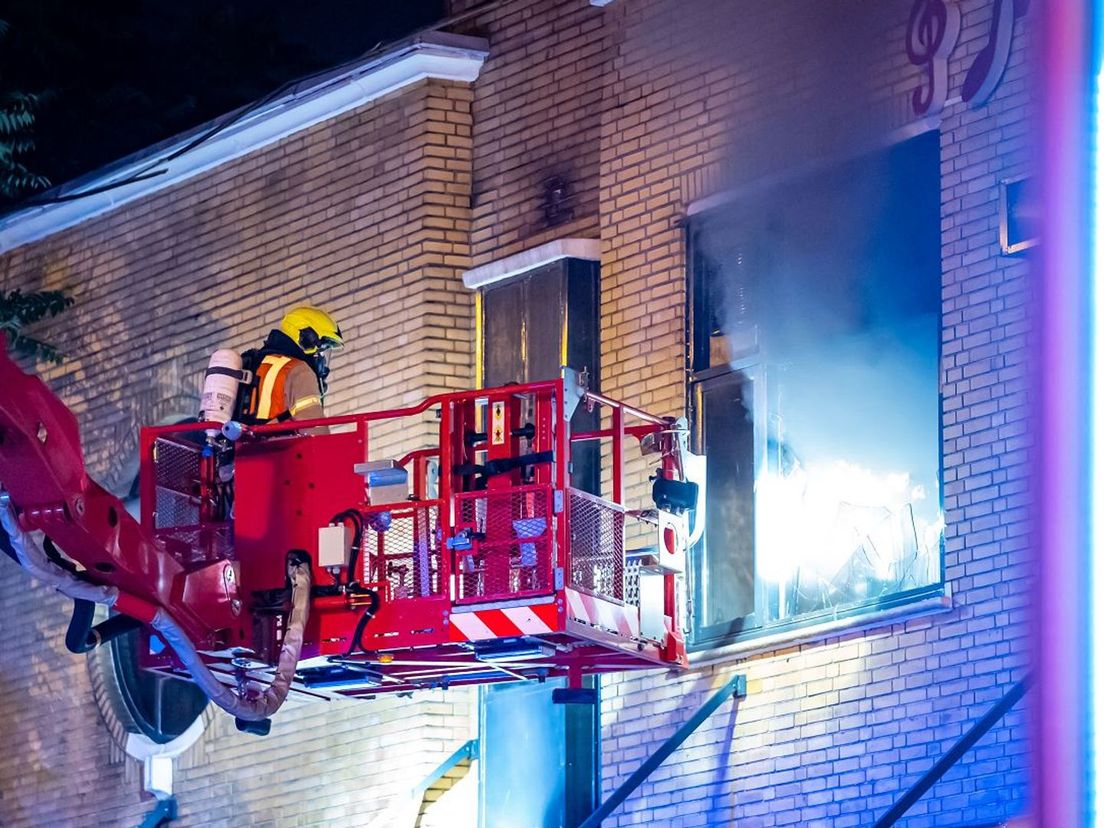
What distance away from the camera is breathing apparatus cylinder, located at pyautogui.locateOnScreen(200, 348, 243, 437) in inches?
484

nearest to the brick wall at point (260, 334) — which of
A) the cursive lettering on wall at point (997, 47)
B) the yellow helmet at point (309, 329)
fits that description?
the yellow helmet at point (309, 329)

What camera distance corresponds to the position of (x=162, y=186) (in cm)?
1888

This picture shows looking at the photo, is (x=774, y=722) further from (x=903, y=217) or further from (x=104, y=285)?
(x=104, y=285)

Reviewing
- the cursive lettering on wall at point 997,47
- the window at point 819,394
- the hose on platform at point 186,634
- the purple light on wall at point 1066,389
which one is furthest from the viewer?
the window at point 819,394

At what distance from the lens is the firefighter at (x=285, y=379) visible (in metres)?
12.4

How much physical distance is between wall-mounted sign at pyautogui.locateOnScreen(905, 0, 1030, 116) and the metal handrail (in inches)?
132

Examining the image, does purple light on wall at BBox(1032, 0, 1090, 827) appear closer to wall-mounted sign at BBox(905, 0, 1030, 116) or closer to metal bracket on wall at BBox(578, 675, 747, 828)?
wall-mounted sign at BBox(905, 0, 1030, 116)

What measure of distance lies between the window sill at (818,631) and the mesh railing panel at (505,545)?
2.15 meters

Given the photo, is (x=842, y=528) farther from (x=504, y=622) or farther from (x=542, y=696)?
(x=542, y=696)

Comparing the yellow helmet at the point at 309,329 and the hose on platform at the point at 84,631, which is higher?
the yellow helmet at the point at 309,329

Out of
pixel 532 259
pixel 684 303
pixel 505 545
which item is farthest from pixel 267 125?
pixel 505 545

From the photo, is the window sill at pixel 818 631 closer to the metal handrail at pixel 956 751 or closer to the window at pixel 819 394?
the window at pixel 819 394

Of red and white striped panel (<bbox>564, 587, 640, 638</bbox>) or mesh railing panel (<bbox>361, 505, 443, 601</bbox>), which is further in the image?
mesh railing panel (<bbox>361, 505, 443, 601</bbox>)

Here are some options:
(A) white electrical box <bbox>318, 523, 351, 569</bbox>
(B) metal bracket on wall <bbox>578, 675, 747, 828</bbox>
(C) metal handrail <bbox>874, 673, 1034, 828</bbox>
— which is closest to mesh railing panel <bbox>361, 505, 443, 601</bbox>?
(A) white electrical box <bbox>318, 523, 351, 569</bbox>
